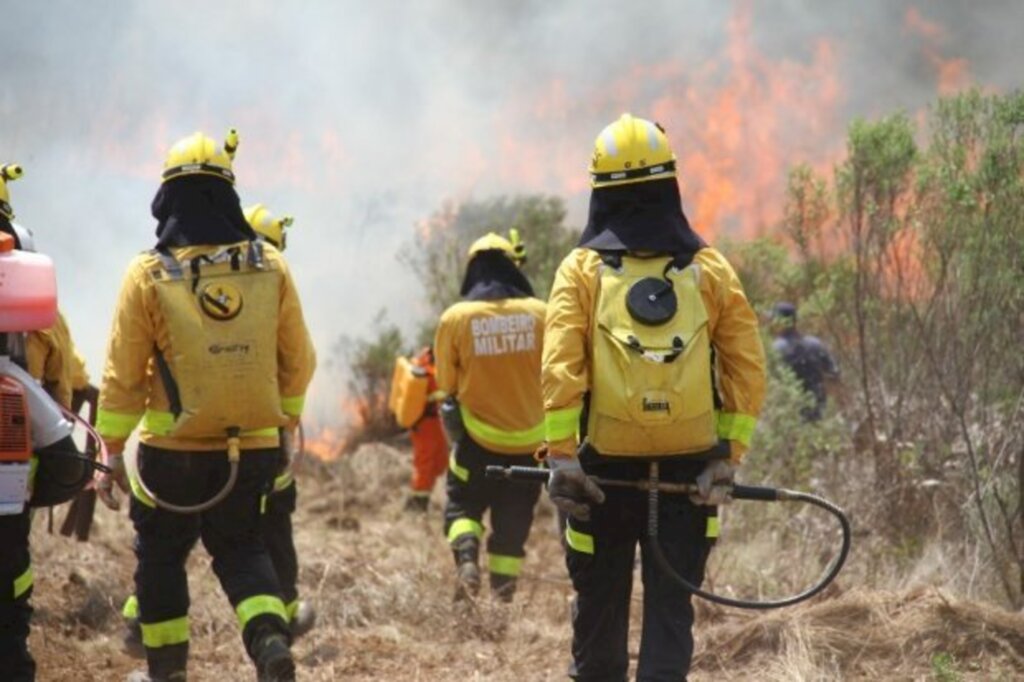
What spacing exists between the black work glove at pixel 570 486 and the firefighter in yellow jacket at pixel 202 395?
1320 millimetres

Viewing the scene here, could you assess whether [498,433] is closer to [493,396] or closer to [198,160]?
[493,396]

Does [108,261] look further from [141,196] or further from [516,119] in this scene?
[516,119]

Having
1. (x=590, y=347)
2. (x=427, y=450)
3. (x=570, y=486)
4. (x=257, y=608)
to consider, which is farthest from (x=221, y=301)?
(x=427, y=450)

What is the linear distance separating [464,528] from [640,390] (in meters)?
3.56

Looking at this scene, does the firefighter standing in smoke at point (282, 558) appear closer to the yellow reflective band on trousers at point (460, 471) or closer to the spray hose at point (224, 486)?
the spray hose at point (224, 486)

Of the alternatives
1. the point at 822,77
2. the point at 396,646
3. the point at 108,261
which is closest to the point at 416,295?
the point at 108,261

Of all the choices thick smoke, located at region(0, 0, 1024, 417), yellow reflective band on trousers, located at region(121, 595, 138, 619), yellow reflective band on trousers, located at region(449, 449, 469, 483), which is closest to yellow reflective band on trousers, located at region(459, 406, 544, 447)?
yellow reflective band on trousers, located at region(449, 449, 469, 483)

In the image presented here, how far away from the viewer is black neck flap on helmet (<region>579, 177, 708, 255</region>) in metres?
4.25

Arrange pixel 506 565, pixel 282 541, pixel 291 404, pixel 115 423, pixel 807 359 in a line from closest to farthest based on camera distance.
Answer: pixel 115 423 < pixel 291 404 < pixel 282 541 < pixel 506 565 < pixel 807 359

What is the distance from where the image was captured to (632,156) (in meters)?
4.34

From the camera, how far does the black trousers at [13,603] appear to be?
430 cm

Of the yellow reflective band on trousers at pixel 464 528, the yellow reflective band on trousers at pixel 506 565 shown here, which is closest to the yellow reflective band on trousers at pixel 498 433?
the yellow reflective band on trousers at pixel 464 528

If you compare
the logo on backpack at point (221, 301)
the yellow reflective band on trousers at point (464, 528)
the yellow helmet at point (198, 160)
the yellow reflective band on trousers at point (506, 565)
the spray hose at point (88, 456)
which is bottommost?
the yellow reflective band on trousers at point (506, 565)

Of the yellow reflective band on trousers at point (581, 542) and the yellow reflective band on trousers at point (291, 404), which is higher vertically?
the yellow reflective band on trousers at point (291, 404)
